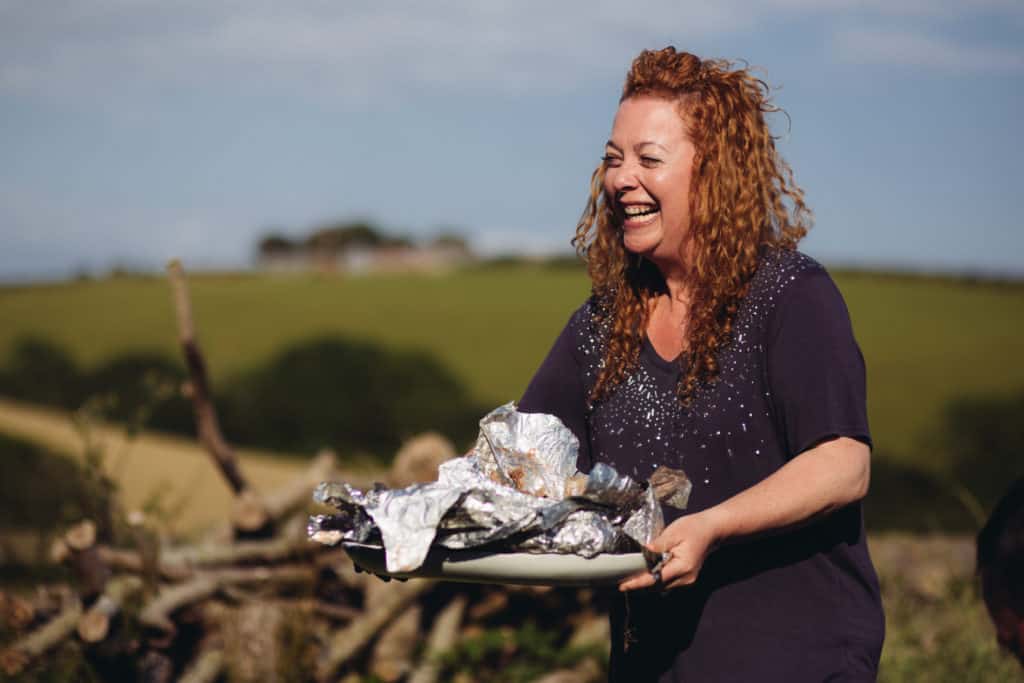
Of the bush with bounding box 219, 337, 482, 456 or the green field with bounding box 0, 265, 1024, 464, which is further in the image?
the bush with bounding box 219, 337, 482, 456

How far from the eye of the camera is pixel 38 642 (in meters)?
5.45

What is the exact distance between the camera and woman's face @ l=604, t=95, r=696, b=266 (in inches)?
91.5

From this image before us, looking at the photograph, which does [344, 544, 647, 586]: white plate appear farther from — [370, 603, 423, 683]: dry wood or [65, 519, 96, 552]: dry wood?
[370, 603, 423, 683]: dry wood

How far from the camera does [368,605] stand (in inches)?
236

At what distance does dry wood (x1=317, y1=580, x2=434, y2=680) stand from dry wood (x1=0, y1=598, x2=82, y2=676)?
46.7 inches

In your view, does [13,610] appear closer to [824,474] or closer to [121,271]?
[824,474]

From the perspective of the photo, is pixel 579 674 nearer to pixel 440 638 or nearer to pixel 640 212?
pixel 440 638

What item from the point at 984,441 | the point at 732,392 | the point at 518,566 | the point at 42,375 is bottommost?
the point at 42,375

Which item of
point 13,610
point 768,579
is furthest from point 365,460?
point 768,579

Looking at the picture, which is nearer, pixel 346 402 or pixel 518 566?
pixel 518 566

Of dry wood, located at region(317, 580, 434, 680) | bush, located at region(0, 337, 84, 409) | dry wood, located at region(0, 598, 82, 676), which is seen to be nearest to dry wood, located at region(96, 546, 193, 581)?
dry wood, located at region(0, 598, 82, 676)

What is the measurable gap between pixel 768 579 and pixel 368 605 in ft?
13.3

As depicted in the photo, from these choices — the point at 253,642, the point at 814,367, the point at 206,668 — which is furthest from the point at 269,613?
the point at 814,367

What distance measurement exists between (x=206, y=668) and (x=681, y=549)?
413 cm
